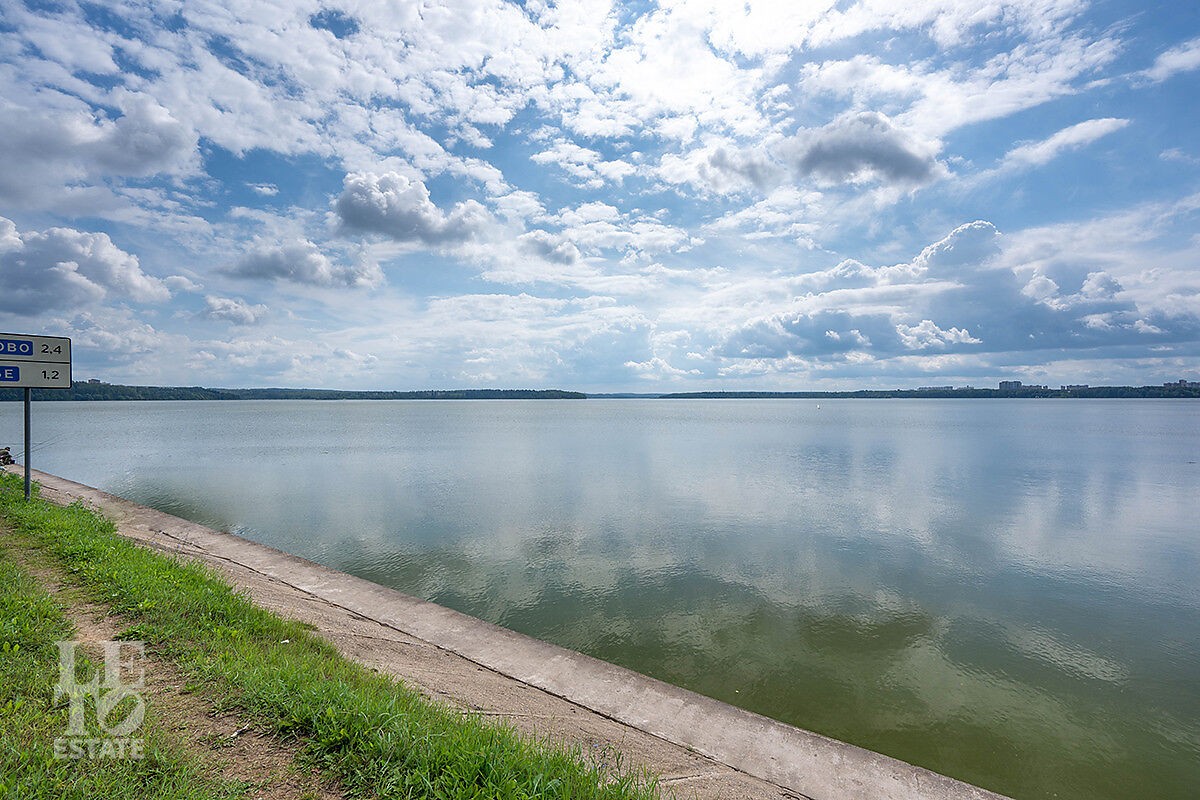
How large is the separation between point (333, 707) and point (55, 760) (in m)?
1.66

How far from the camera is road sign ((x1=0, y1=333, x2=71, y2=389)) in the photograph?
39.7ft

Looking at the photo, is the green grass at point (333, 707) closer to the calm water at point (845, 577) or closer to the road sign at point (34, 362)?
the calm water at point (845, 577)

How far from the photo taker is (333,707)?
432 cm

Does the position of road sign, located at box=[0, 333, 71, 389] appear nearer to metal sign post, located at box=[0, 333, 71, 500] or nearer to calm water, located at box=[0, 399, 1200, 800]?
metal sign post, located at box=[0, 333, 71, 500]

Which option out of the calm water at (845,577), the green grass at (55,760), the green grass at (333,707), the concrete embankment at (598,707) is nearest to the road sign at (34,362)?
the calm water at (845,577)

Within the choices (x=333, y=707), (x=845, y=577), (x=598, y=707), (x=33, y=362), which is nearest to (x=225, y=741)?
(x=333, y=707)

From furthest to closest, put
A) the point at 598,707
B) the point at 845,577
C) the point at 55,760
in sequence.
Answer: the point at 845,577
the point at 598,707
the point at 55,760

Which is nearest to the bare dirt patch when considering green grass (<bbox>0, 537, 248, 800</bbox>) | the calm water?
green grass (<bbox>0, 537, 248, 800</bbox>)

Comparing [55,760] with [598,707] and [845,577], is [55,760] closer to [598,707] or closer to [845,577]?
[598,707]

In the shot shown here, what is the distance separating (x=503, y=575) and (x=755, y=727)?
7666mm

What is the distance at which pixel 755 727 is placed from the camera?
611 cm

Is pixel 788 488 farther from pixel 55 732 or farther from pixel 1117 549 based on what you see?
pixel 55 732

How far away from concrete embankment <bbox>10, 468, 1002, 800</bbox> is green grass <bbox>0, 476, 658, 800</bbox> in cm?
66

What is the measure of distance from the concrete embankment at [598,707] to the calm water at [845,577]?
1.48m
